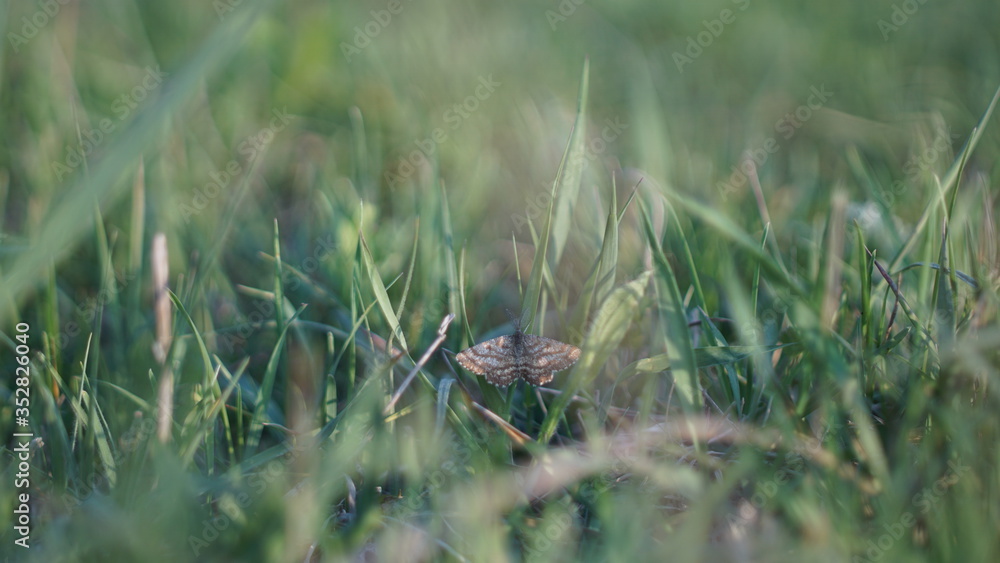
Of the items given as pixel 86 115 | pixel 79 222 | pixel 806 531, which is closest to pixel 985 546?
pixel 806 531

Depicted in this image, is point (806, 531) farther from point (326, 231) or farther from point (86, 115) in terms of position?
point (86, 115)
